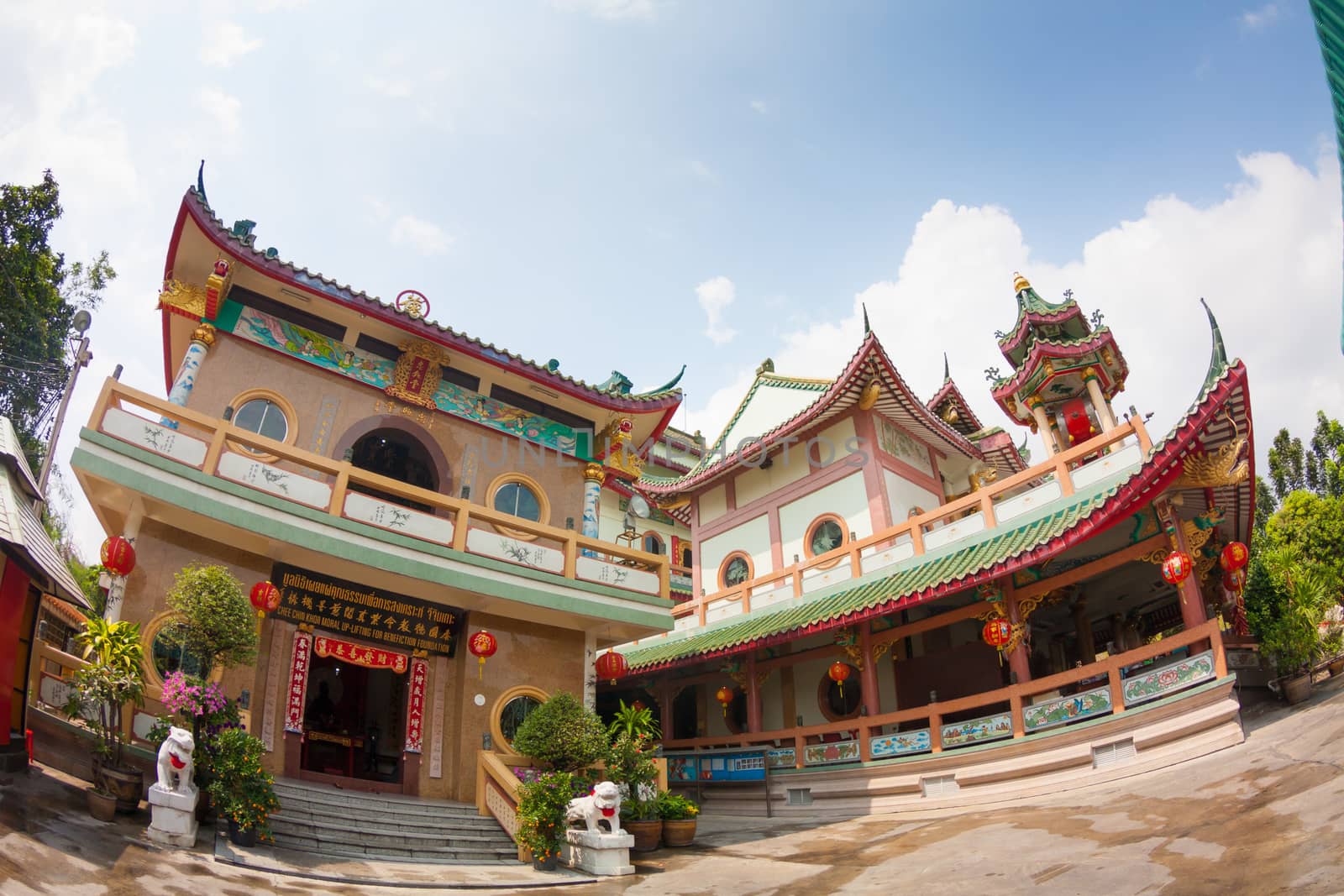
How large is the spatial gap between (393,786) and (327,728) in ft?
12.5

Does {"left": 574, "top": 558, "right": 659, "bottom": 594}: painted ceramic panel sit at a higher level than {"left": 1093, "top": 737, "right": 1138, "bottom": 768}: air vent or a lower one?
higher

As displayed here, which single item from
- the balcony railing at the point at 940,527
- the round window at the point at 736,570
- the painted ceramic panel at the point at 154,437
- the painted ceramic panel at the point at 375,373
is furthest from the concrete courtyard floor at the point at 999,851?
the round window at the point at 736,570

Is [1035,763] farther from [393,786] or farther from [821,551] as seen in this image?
[393,786]

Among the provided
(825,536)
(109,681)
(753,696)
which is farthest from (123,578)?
(825,536)

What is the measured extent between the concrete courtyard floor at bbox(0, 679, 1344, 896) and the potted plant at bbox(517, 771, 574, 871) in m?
0.33

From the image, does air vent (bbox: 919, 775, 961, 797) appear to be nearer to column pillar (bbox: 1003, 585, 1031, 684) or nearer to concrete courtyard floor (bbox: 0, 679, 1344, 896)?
concrete courtyard floor (bbox: 0, 679, 1344, 896)

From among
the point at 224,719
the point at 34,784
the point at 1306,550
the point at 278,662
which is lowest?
the point at 34,784

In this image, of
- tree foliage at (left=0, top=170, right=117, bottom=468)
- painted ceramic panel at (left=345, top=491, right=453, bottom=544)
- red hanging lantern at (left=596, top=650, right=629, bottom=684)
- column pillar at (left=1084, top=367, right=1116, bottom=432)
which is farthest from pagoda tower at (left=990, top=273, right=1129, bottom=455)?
tree foliage at (left=0, top=170, right=117, bottom=468)

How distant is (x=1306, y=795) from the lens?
7648 mm

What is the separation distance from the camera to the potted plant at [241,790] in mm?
8141

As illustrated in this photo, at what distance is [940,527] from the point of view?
16.4 m

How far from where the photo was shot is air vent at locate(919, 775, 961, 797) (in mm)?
13266

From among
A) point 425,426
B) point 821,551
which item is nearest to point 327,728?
point 425,426

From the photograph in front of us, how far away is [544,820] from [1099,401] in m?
14.8
